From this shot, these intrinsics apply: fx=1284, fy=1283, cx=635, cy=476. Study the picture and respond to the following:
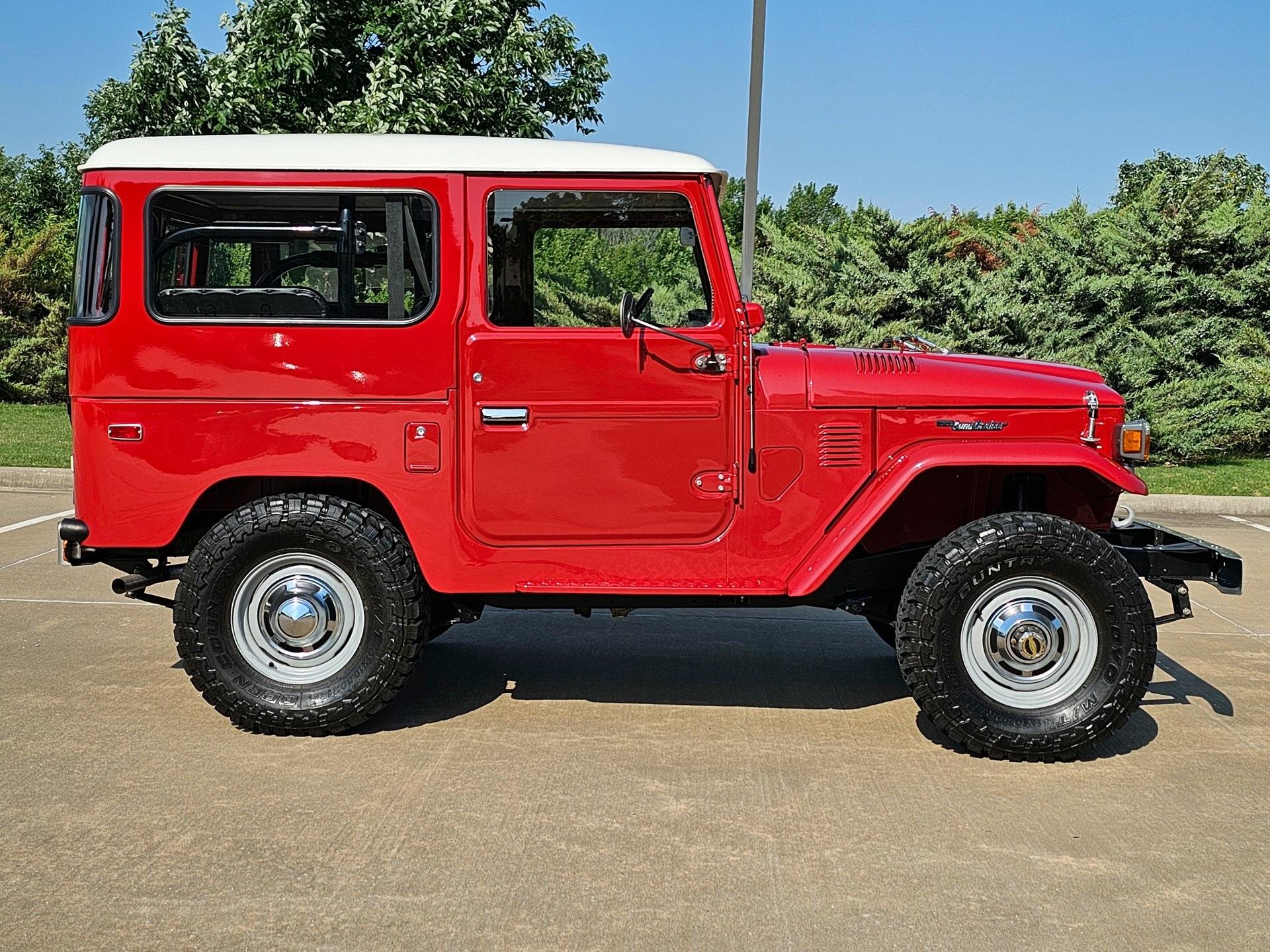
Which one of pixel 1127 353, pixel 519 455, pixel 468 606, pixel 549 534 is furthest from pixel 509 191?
pixel 1127 353

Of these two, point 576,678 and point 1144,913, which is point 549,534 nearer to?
point 576,678

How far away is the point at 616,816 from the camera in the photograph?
4.25 m

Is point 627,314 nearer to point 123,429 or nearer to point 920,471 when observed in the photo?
point 920,471

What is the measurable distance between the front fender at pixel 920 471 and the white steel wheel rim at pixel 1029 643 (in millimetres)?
465

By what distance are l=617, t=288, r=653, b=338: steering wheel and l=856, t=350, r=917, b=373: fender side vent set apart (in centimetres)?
92

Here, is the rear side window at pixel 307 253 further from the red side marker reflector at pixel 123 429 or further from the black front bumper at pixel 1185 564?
the black front bumper at pixel 1185 564

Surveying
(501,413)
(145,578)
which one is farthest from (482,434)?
(145,578)

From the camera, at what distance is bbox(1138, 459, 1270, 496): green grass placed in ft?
43.5

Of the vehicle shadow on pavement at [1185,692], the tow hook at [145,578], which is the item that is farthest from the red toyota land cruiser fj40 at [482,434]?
the vehicle shadow on pavement at [1185,692]

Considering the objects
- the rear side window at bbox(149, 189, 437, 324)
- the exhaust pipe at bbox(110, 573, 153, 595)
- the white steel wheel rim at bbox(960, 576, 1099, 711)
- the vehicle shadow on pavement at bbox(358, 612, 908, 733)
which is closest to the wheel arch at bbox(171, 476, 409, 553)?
the exhaust pipe at bbox(110, 573, 153, 595)

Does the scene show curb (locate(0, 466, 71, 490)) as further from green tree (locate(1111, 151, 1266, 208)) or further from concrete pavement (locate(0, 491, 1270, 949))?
green tree (locate(1111, 151, 1266, 208))

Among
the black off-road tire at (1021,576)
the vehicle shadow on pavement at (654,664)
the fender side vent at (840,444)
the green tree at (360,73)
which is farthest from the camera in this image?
the green tree at (360,73)

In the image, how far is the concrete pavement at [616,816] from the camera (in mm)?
3488

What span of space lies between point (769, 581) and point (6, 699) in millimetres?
3301
